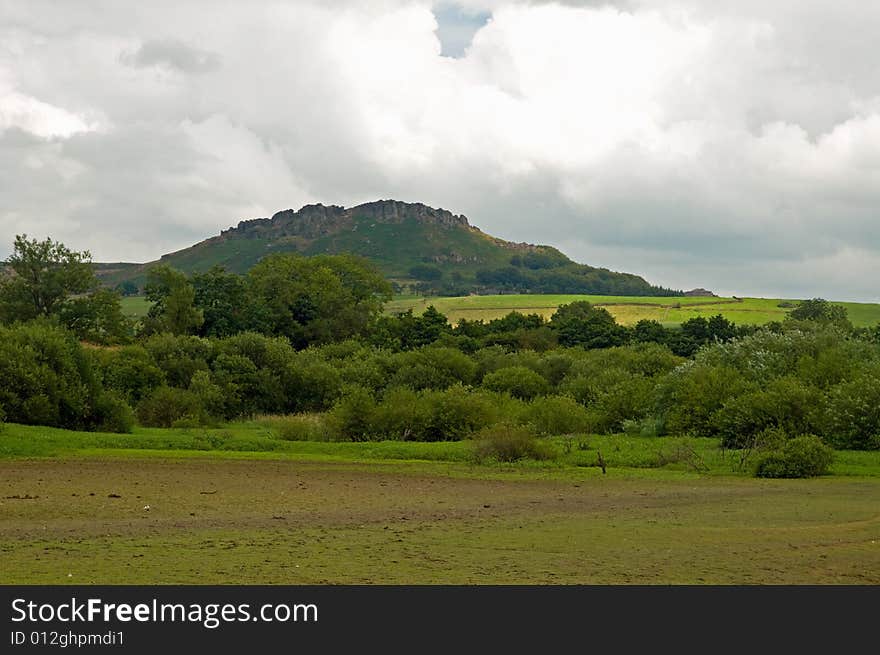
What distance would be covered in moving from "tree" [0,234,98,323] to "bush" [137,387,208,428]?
113 feet

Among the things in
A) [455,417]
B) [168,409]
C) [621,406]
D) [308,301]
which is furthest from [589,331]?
[455,417]

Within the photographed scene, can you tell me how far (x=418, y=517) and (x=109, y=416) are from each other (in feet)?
113

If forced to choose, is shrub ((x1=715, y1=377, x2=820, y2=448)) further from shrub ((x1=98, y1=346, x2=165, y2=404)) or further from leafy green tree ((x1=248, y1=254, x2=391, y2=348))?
leafy green tree ((x1=248, y1=254, x2=391, y2=348))

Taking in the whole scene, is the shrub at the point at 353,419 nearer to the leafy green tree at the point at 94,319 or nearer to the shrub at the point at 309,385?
the shrub at the point at 309,385

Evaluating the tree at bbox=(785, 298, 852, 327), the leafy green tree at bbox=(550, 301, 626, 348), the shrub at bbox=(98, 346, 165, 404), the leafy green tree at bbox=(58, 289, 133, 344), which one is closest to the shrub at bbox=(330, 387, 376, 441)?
the shrub at bbox=(98, 346, 165, 404)

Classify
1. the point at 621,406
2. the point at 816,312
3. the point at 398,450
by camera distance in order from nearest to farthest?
the point at 398,450 → the point at 621,406 → the point at 816,312

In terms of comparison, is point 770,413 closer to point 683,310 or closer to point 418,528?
point 418,528

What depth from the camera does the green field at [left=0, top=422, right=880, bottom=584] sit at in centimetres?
2014

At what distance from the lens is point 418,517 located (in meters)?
28.5

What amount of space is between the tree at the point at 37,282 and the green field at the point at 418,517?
50464 mm
